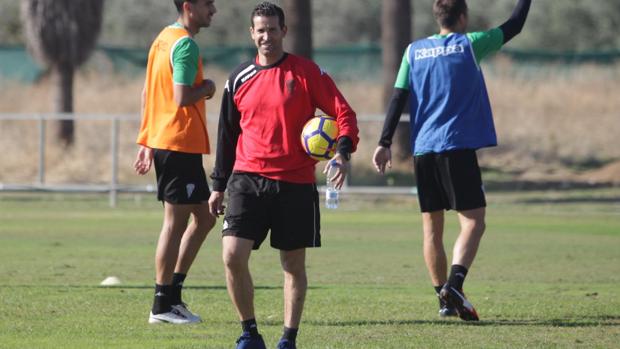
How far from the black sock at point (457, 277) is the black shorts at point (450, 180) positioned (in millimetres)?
430

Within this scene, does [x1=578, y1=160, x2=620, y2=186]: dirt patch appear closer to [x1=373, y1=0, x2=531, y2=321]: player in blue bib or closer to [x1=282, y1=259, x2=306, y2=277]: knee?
[x1=373, y1=0, x2=531, y2=321]: player in blue bib

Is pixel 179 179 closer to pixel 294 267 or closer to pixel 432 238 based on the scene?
pixel 294 267

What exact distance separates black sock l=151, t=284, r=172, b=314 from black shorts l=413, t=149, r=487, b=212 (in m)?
1.98

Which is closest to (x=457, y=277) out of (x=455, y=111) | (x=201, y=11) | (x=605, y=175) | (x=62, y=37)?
(x=455, y=111)

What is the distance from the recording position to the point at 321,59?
41.7 meters

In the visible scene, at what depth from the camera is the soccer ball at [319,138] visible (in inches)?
315

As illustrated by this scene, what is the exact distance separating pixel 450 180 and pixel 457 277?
70 cm

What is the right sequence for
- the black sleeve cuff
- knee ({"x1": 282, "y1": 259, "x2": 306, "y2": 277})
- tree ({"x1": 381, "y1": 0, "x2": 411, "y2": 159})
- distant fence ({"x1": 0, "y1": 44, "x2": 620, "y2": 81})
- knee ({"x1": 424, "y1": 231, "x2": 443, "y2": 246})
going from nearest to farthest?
the black sleeve cuff → knee ({"x1": 282, "y1": 259, "x2": 306, "y2": 277}) → knee ({"x1": 424, "y1": 231, "x2": 443, "y2": 246}) → tree ({"x1": 381, "y1": 0, "x2": 411, "y2": 159}) → distant fence ({"x1": 0, "y1": 44, "x2": 620, "y2": 81})

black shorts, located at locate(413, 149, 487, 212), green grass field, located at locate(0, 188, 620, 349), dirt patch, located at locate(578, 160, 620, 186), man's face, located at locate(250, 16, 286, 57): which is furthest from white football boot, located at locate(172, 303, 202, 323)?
dirt patch, located at locate(578, 160, 620, 186)

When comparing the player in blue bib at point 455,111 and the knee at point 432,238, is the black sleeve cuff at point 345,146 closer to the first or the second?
the player in blue bib at point 455,111

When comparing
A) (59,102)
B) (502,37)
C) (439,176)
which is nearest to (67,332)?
(439,176)

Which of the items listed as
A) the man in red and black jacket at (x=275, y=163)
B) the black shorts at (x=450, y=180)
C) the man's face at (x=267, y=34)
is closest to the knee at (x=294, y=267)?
the man in red and black jacket at (x=275, y=163)

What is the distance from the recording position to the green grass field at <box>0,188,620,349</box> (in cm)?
901

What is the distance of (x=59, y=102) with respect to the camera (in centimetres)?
3238
